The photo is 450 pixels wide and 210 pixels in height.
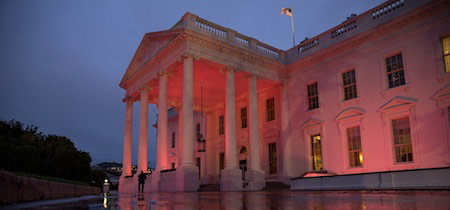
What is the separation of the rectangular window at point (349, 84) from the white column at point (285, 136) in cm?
424

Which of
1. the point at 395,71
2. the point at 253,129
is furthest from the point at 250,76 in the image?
the point at 395,71

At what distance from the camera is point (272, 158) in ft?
80.5

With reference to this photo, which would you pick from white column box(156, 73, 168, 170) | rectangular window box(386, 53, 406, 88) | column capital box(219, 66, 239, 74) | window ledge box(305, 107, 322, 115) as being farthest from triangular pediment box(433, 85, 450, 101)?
white column box(156, 73, 168, 170)

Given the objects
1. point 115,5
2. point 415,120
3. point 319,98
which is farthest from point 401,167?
point 115,5

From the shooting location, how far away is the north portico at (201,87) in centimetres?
1884

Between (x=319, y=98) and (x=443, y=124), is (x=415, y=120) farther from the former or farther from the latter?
(x=319, y=98)

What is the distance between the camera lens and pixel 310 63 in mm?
22266

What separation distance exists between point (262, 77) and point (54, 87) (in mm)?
94642

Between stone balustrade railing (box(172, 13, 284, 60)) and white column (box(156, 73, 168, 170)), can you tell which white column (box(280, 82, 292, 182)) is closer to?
stone balustrade railing (box(172, 13, 284, 60))

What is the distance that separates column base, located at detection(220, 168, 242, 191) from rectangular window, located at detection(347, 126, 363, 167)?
638cm

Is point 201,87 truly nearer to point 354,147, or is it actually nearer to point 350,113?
point 350,113

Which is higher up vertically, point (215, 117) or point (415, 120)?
point (215, 117)

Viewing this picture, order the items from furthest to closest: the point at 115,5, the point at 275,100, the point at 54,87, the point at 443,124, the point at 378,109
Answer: the point at 115,5
the point at 54,87
the point at 275,100
the point at 378,109
the point at 443,124

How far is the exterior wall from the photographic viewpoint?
15961 millimetres
